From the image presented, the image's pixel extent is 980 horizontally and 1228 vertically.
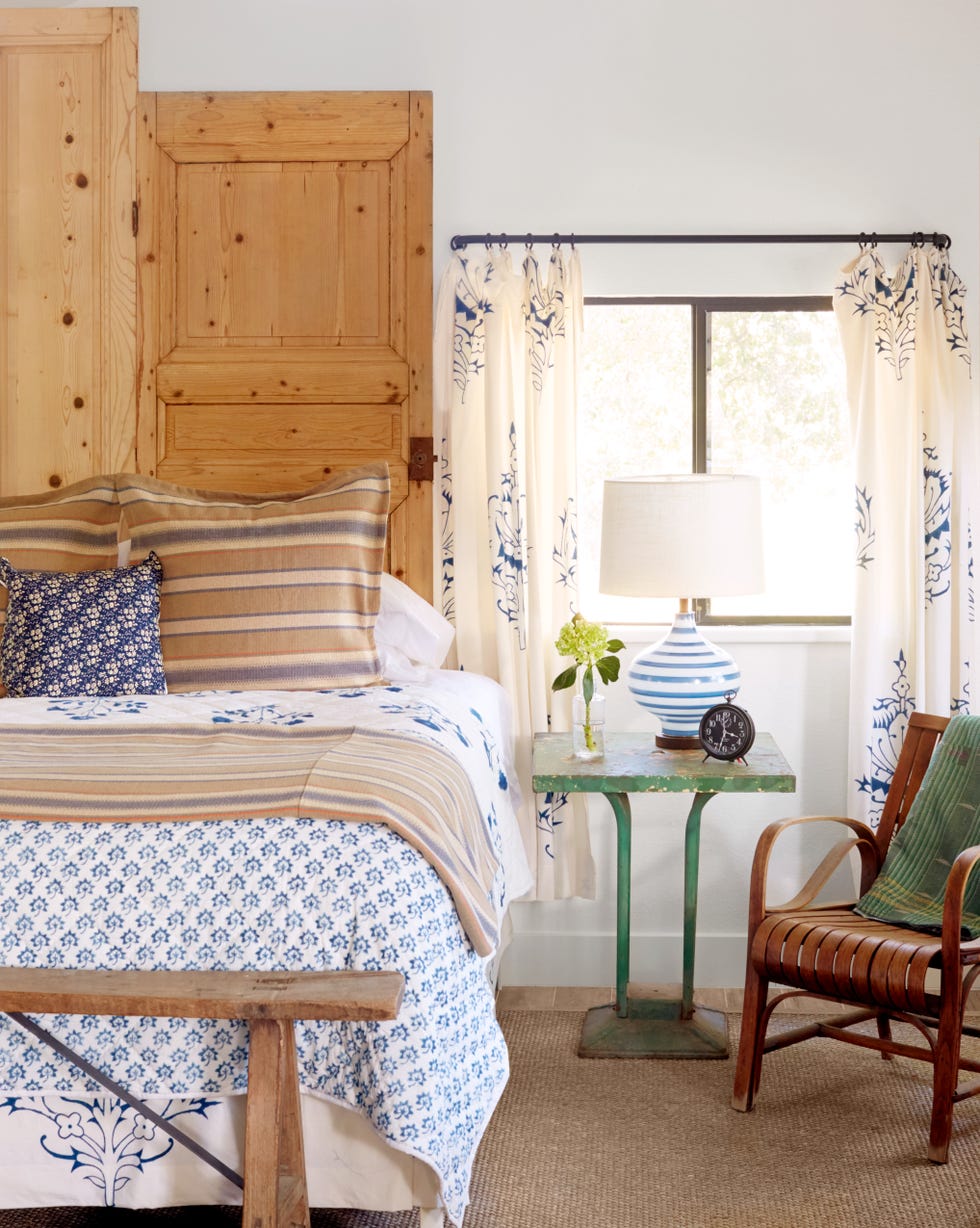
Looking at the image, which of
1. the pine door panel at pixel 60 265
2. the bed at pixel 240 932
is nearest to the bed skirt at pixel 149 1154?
the bed at pixel 240 932

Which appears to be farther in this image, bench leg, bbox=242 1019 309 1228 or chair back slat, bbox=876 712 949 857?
chair back slat, bbox=876 712 949 857

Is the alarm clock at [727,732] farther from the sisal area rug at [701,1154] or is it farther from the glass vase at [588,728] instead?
the sisal area rug at [701,1154]

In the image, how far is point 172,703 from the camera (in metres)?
2.57

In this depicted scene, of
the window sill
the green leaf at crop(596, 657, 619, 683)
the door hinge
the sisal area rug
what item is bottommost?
the sisal area rug

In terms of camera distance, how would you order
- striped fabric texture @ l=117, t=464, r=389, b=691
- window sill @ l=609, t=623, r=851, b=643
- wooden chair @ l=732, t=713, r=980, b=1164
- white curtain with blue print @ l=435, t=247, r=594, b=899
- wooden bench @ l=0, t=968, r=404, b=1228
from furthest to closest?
window sill @ l=609, t=623, r=851, b=643
white curtain with blue print @ l=435, t=247, r=594, b=899
striped fabric texture @ l=117, t=464, r=389, b=691
wooden chair @ l=732, t=713, r=980, b=1164
wooden bench @ l=0, t=968, r=404, b=1228

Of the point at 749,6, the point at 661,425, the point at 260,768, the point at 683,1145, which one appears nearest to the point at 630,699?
Answer: the point at 661,425

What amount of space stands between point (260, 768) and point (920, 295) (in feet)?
7.69

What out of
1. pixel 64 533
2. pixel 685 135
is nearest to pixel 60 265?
pixel 64 533

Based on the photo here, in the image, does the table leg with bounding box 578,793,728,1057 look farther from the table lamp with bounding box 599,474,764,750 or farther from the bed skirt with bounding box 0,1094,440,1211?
the bed skirt with bounding box 0,1094,440,1211

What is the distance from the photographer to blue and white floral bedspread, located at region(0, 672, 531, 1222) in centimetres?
171

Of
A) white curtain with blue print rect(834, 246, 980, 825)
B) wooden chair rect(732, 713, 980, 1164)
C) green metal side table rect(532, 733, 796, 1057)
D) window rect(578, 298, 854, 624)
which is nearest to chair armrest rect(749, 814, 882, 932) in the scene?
wooden chair rect(732, 713, 980, 1164)

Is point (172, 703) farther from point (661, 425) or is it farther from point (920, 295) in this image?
point (920, 295)

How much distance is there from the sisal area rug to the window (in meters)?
1.31

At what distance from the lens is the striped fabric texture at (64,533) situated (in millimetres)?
3025
